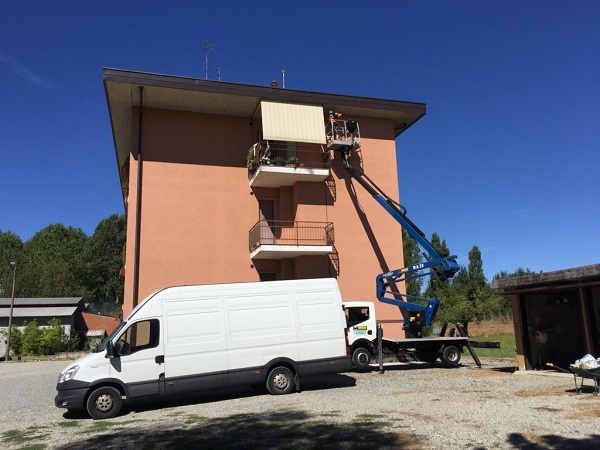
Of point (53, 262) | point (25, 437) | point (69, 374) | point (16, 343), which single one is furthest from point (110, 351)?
point (53, 262)

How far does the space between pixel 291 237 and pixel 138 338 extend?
1015 cm

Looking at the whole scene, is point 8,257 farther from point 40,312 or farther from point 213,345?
point 213,345

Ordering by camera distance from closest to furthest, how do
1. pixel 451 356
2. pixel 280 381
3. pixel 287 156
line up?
pixel 280 381 → pixel 451 356 → pixel 287 156

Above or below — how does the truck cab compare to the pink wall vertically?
below

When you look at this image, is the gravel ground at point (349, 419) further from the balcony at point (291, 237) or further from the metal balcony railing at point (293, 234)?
the metal balcony railing at point (293, 234)

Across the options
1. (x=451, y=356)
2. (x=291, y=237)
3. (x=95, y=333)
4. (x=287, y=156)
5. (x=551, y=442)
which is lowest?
(x=551, y=442)

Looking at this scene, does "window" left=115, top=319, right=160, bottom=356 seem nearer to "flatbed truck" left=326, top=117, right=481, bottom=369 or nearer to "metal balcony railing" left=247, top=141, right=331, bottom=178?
"flatbed truck" left=326, top=117, right=481, bottom=369

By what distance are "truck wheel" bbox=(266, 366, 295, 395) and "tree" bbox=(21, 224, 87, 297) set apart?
55308 millimetres

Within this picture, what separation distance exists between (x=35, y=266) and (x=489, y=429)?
6669 cm

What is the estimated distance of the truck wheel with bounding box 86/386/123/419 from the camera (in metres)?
9.62

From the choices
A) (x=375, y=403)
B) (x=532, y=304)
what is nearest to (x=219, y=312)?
(x=375, y=403)

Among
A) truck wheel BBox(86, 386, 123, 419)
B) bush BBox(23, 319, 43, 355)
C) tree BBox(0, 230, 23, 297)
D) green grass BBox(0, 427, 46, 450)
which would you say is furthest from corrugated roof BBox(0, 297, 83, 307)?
green grass BBox(0, 427, 46, 450)

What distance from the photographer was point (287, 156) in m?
20.7

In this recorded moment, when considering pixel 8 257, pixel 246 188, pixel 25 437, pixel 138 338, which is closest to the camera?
pixel 25 437
